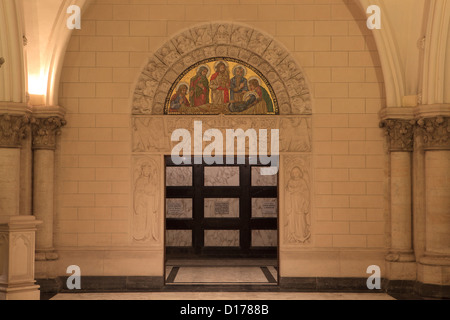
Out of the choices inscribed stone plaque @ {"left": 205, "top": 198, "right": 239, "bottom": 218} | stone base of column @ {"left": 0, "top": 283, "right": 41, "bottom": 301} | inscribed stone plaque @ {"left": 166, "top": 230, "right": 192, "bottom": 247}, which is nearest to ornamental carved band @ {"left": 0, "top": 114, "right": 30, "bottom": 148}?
stone base of column @ {"left": 0, "top": 283, "right": 41, "bottom": 301}

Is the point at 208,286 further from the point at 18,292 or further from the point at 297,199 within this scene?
the point at 18,292

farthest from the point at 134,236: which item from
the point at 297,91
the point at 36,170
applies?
the point at 297,91

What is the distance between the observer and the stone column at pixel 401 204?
950 centimetres

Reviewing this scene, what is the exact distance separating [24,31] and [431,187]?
7015mm

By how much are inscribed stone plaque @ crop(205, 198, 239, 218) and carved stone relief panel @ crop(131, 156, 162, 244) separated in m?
3.52

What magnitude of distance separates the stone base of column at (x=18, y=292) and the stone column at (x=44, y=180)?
2027 millimetres

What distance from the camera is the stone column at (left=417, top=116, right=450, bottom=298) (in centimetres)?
895

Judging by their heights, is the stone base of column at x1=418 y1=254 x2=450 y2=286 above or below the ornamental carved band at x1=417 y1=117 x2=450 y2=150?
below

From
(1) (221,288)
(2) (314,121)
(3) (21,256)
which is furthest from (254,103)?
(3) (21,256)

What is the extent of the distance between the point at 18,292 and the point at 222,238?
642 cm

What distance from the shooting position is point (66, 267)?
31.9 feet

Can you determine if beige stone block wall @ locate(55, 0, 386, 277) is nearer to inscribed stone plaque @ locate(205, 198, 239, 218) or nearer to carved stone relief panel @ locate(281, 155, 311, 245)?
carved stone relief panel @ locate(281, 155, 311, 245)

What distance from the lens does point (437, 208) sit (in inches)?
356

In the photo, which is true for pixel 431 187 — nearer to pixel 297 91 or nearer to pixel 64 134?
pixel 297 91
